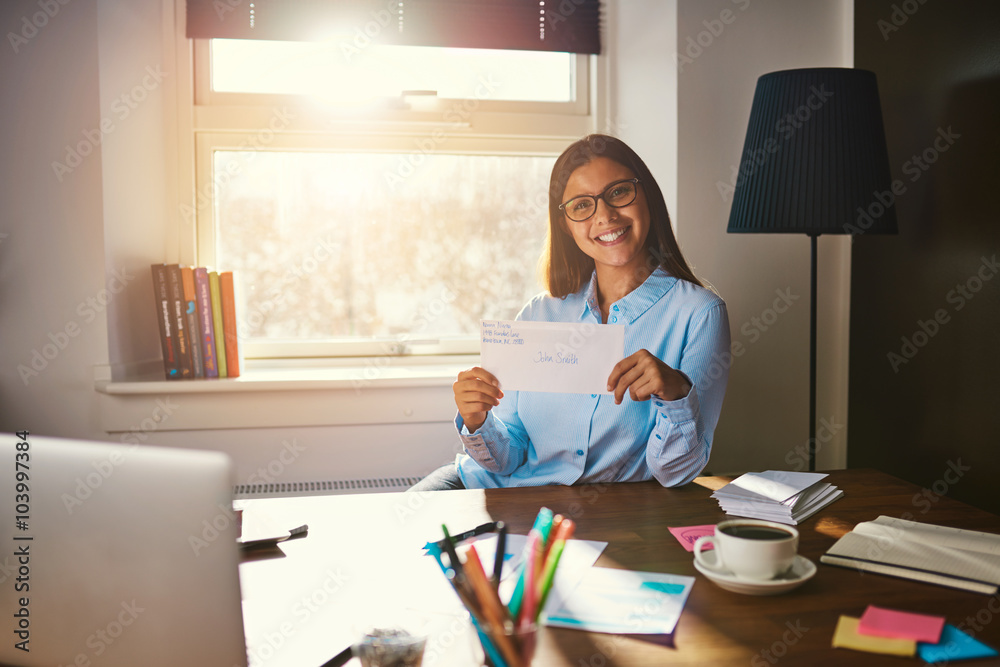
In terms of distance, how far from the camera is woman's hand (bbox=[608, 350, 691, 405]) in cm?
131

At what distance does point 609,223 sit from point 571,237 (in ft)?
0.54

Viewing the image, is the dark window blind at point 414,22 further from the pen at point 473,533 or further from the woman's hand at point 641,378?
the pen at point 473,533

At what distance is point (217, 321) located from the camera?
2.29m

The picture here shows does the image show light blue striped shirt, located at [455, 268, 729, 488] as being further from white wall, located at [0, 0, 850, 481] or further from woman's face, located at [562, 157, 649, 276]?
white wall, located at [0, 0, 850, 481]

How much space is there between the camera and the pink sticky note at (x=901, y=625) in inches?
30.8

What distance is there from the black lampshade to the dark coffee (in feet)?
3.36

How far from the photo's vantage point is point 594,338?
1.29 metres

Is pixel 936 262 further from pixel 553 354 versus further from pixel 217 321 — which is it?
pixel 217 321

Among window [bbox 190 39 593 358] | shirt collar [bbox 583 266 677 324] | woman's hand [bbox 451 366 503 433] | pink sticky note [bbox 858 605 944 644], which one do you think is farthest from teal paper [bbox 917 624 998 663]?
window [bbox 190 39 593 358]

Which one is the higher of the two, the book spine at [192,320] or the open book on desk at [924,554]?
the book spine at [192,320]

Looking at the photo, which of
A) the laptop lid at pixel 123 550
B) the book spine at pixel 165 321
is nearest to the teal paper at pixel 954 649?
the laptop lid at pixel 123 550

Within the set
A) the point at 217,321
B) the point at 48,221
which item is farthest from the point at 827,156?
the point at 48,221

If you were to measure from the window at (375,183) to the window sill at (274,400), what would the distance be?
1.00 ft

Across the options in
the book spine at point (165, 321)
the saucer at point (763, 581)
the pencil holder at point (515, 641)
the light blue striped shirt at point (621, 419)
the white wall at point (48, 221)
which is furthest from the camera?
the book spine at point (165, 321)
